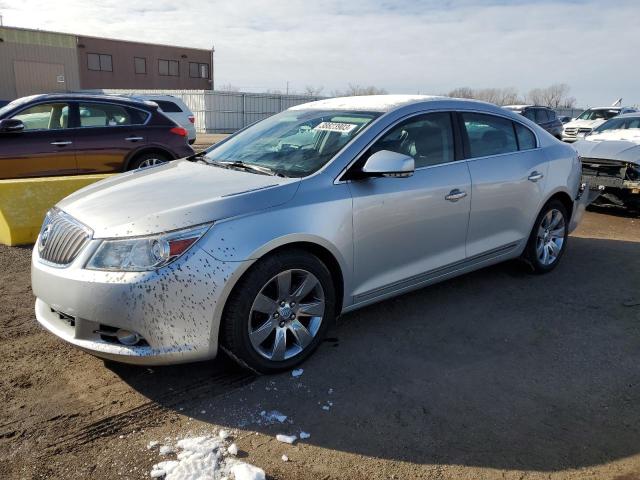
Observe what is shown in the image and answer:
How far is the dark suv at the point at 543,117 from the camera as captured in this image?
18.3m

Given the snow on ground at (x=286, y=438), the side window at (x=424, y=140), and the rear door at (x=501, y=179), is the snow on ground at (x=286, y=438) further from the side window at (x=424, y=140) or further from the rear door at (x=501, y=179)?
the rear door at (x=501, y=179)

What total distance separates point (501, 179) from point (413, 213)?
114 centimetres

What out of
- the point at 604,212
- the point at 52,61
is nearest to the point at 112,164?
the point at 604,212

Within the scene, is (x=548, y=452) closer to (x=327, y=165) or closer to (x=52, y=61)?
(x=327, y=165)

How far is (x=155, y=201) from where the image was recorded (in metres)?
3.16

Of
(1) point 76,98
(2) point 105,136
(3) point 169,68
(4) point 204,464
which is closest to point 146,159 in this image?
(2) point 105,136

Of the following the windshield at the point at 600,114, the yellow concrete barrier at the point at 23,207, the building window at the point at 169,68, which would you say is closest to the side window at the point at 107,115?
the yellow concrete barrier at the point at 23,207

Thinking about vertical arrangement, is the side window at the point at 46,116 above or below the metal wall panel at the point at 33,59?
below

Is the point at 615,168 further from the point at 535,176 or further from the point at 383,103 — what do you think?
the point at 383,103

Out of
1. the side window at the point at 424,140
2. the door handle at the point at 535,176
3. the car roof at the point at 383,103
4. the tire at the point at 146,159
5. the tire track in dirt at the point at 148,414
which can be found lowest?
the tire track in dirt at the point at 148,414

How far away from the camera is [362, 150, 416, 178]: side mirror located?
3.48 metres

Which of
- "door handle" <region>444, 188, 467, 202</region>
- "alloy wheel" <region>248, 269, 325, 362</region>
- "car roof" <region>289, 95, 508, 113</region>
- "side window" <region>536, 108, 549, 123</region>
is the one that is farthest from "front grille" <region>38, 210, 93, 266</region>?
"side window" <region>536, 108, 549, 123</region>

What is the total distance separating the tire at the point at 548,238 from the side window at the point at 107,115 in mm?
5998

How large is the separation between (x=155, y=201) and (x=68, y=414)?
125 cm
